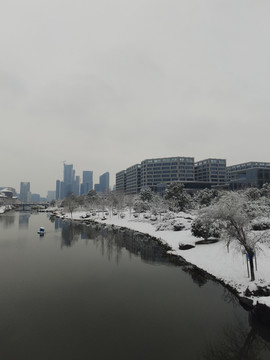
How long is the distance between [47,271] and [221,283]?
19.9 metres

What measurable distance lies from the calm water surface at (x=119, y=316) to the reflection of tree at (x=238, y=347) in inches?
2.3

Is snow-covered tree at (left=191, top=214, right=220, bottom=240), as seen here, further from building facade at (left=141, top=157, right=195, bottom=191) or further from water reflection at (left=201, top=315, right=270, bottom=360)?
building facade at (left=141, top=157, right=195, bottom=191)

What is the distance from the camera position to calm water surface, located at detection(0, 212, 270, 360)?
12641mm

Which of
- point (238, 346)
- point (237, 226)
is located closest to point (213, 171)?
point (237, 226)

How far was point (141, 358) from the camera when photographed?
1191cm

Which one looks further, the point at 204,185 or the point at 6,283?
the point at 204,185

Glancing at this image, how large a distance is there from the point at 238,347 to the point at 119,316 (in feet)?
26.3

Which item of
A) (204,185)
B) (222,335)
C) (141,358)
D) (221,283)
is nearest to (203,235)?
(221,283)

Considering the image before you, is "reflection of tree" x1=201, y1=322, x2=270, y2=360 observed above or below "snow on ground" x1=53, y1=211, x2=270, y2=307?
below

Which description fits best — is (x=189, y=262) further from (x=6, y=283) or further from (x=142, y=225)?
(x=142, y=225)

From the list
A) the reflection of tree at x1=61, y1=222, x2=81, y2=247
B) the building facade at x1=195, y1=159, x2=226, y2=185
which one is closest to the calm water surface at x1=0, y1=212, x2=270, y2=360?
the reflection of tree at x1=61, y1=222, x2=81, y2=247

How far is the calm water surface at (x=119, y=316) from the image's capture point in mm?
12641

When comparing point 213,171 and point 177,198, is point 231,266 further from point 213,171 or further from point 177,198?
point 213,171

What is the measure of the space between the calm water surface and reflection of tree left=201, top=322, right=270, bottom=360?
0.06 metres
